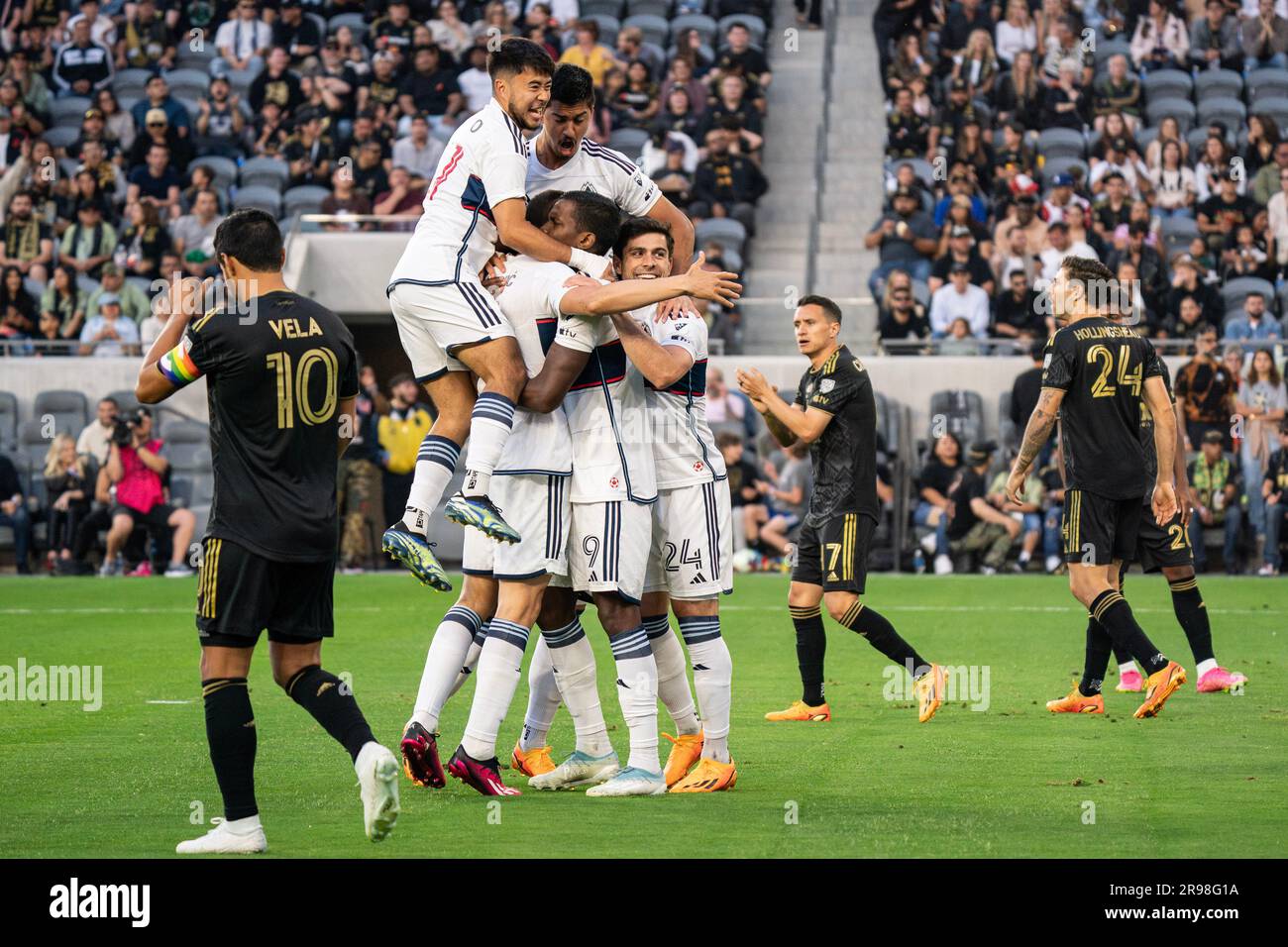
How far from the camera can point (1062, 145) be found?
2369 centimetres

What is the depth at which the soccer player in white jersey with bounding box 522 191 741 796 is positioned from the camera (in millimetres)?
7156

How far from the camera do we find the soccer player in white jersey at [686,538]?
24.3ft

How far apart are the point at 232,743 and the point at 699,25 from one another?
2179 cm

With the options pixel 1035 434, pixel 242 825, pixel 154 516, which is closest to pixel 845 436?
pixel 1035 434

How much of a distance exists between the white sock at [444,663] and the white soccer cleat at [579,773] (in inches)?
20.5

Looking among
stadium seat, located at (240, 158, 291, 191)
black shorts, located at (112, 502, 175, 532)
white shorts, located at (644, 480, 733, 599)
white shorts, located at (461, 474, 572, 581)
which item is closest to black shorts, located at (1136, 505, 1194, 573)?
white shorts, located at (644, 480, 733, 599)

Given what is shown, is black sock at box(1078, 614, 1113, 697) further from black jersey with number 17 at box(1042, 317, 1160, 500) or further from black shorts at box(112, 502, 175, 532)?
black shorts at box(112, 502, 175, 532)

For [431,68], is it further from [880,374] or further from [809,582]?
[809,582]

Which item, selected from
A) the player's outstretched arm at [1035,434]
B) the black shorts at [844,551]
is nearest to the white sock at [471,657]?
the black shorts at [844,551]

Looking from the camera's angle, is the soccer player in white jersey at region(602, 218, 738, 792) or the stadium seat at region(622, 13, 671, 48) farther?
the stadium seat at region(622, 13, 671, 48)

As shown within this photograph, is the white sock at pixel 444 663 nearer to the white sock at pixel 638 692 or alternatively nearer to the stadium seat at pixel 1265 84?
the white sock at pixel 638 692

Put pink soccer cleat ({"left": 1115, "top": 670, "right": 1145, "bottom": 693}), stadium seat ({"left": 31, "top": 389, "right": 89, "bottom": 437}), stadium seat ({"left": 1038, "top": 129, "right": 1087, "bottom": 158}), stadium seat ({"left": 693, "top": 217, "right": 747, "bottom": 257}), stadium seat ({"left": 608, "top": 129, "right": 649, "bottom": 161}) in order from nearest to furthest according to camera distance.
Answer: pink soccer cleat ({"left": 1115, "top": 670, "right": 1145, "bottom": 693}), stadium seat ({"left": 31, "top": 389, "right": 89, "bottom": 437}), stadium seat ({"left": 693, "top": 217, "right": 747, "bottom": 257}), stadium seat ({"left": 1038, "top": 129, "right": 1087, "bottom": 158}), stadium seat ({"left": 608, "top": 129, "right": 649, "bottom": 161})

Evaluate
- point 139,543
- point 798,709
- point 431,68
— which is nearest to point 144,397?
point 798,709

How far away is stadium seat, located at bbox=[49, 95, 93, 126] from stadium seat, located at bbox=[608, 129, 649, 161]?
7858 mm
